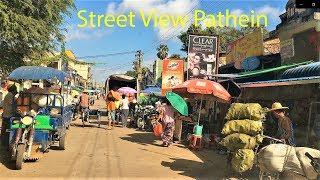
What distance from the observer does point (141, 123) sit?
23375 mm

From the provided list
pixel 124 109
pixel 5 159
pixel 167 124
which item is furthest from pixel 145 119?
pixel 5 159

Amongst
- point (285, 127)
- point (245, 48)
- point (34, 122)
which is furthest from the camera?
point (245, 48)

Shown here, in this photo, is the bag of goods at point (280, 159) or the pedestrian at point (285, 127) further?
the pedestrian at point (285, 127)

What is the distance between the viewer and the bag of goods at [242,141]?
9.38 metres

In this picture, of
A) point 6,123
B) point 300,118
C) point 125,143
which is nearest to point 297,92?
point 300,118

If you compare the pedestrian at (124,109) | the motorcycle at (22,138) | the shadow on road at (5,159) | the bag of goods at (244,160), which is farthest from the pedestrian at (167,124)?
the pedestrian at (124,109)

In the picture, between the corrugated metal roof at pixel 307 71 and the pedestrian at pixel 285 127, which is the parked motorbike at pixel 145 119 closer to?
the corrugated metal roof at pixel 307 71

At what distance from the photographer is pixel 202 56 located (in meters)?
22.6

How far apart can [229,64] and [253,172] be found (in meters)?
13.6

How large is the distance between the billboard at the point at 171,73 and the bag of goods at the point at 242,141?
1734 centimetres

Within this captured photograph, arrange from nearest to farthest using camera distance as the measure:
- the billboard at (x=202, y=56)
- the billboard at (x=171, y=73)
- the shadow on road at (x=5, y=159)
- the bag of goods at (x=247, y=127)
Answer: the bag of goods at (x=247, y=127)
the shadow on road at (x=5, y=159)
the billboard at (x=202, y=56)
the billboard at (x=171, y=73)

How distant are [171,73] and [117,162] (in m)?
15.6

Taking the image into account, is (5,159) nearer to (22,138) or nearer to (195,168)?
(22,138)

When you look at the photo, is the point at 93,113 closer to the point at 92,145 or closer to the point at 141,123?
the point at 141,123
